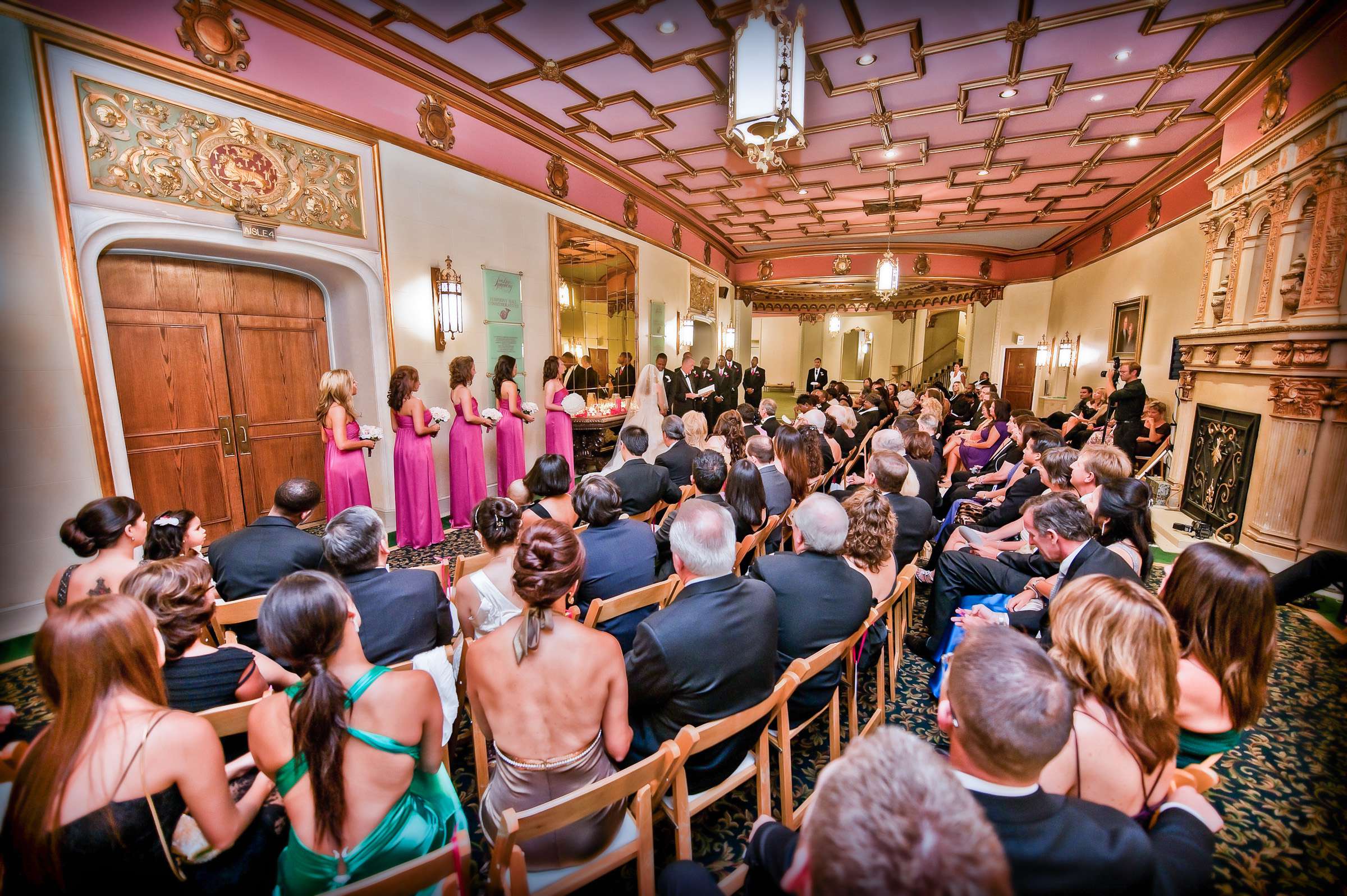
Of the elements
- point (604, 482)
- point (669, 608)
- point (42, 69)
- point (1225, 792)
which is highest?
point (42, 69)

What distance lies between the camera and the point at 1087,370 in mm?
9695

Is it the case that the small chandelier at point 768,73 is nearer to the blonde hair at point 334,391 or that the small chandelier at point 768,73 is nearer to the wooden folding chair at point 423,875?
the blonde hair at point 334,391

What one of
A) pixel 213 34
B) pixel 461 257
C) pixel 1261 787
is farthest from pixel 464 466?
pixel 1261 787

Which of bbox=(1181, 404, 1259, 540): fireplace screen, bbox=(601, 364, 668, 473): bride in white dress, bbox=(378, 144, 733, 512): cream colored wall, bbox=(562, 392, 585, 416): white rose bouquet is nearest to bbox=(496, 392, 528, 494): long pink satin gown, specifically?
bbox=(378, 144, 733, 512): cream colored wall

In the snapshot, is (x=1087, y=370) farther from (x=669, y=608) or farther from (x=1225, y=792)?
(x=669, y=608)

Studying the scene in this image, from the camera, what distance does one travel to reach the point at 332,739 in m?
1.10

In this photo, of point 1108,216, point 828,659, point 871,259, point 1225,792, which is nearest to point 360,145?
point 828,659

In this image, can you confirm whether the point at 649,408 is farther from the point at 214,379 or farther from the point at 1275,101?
the point at 1275,101

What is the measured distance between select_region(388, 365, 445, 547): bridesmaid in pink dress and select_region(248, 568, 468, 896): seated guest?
3.48 m

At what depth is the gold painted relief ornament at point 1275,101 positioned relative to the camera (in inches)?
167

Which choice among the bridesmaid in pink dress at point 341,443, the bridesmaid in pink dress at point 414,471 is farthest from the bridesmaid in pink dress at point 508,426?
the bridesmaid in pink dress at point 341,443

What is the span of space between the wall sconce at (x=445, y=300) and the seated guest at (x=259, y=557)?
10.4 feet

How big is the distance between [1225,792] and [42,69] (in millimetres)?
6704

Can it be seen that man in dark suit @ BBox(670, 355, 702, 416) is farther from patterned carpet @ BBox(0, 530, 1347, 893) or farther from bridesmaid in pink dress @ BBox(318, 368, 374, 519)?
patterned carpet @ BBox(0, 530, 1347, 893)
